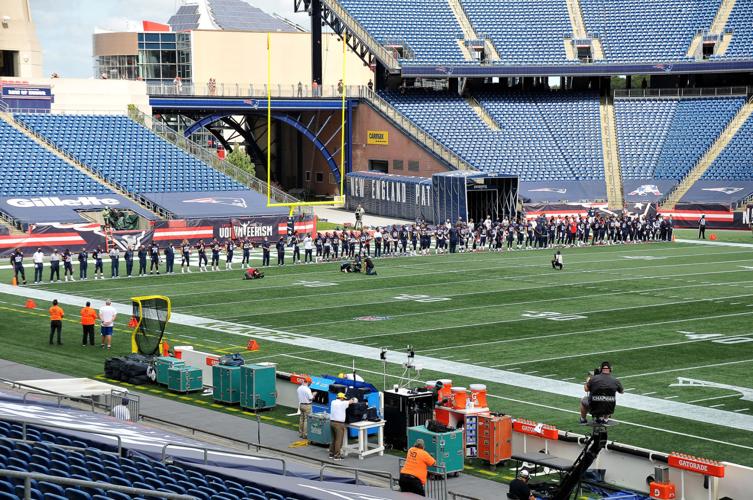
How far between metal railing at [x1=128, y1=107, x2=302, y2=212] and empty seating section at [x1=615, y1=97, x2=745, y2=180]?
55.5ft

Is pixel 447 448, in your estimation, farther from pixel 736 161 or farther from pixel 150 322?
pixel 736 161

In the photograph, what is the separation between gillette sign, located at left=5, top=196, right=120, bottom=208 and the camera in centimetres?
4525

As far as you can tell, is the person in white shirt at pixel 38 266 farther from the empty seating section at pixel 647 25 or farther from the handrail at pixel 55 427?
the empty seating section at pixel 647 25

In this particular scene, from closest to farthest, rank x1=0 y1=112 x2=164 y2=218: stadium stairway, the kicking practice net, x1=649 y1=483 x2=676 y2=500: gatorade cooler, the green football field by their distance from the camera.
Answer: x1=649 y1=483 x2=676 y2=500: gatorade cooler
the green football field
the kicking practice net
x1=0 y1=112 x2=164 y2=218: stadium stairway

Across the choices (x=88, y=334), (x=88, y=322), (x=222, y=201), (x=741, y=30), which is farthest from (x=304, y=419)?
(x=741, y=30)

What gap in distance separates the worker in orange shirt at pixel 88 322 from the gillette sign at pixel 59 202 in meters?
20.8

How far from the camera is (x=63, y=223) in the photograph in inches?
1725

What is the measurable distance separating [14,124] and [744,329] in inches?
1364

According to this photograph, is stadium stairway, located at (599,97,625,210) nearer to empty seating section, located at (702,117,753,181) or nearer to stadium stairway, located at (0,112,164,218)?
empty seating section, located at (702,117,753,181)

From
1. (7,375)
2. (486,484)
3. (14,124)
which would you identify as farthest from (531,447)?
(14,124)

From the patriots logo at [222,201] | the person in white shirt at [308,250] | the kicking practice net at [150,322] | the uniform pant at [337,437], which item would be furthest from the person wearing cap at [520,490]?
the patriots logo at [222,201]

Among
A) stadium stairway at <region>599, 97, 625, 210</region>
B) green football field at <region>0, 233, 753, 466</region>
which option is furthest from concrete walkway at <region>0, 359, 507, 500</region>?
stadium stairway at <region>599, 97, 625, 210</region>

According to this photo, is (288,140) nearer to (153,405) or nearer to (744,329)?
(744,329)

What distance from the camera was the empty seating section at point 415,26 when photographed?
2442 inches
